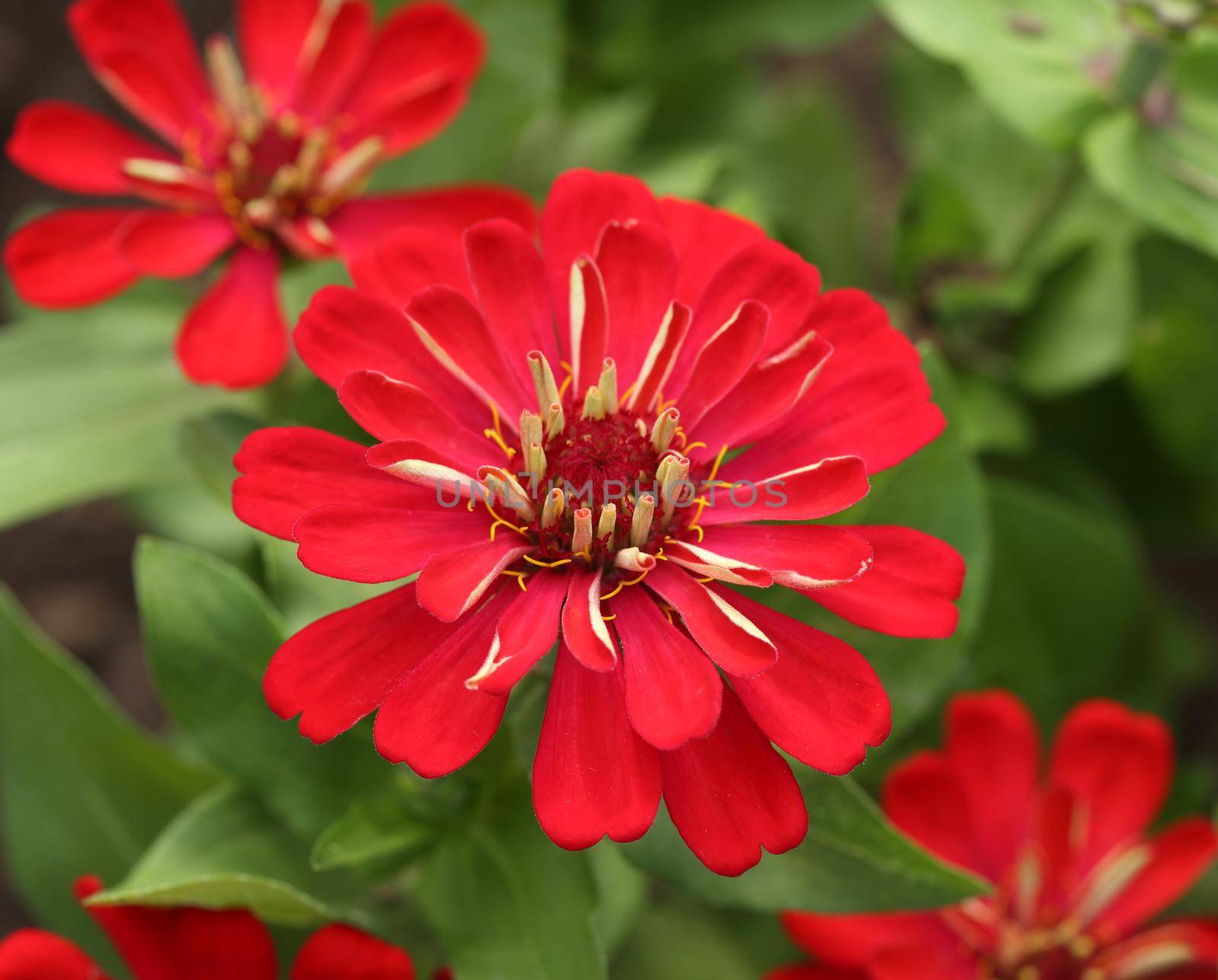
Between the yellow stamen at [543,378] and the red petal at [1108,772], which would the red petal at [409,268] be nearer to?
the yellow stamen at [543,378]

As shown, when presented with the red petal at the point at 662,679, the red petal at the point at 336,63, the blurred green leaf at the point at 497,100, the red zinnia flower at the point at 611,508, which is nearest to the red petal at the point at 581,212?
the red zinnia flower at the point at 611,508

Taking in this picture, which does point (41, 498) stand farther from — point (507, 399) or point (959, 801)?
point (959, 801)

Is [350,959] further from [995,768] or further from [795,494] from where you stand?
[995,768]

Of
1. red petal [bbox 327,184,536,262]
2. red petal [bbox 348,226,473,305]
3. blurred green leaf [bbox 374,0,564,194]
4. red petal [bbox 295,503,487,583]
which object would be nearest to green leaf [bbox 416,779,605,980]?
red petal [bbox 295,503,487,583]

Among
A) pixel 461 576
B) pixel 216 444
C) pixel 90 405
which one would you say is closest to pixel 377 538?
pixel 461 576

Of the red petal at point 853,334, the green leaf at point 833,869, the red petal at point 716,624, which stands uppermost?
the red petal at point 853,334

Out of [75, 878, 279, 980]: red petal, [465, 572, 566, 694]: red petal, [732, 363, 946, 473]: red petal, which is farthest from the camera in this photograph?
[75, 878, 279, 980]: red petal

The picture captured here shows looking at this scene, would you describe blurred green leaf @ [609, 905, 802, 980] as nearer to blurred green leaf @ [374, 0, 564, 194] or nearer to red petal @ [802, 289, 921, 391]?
red petal @ [802, 289, 921, 391]
